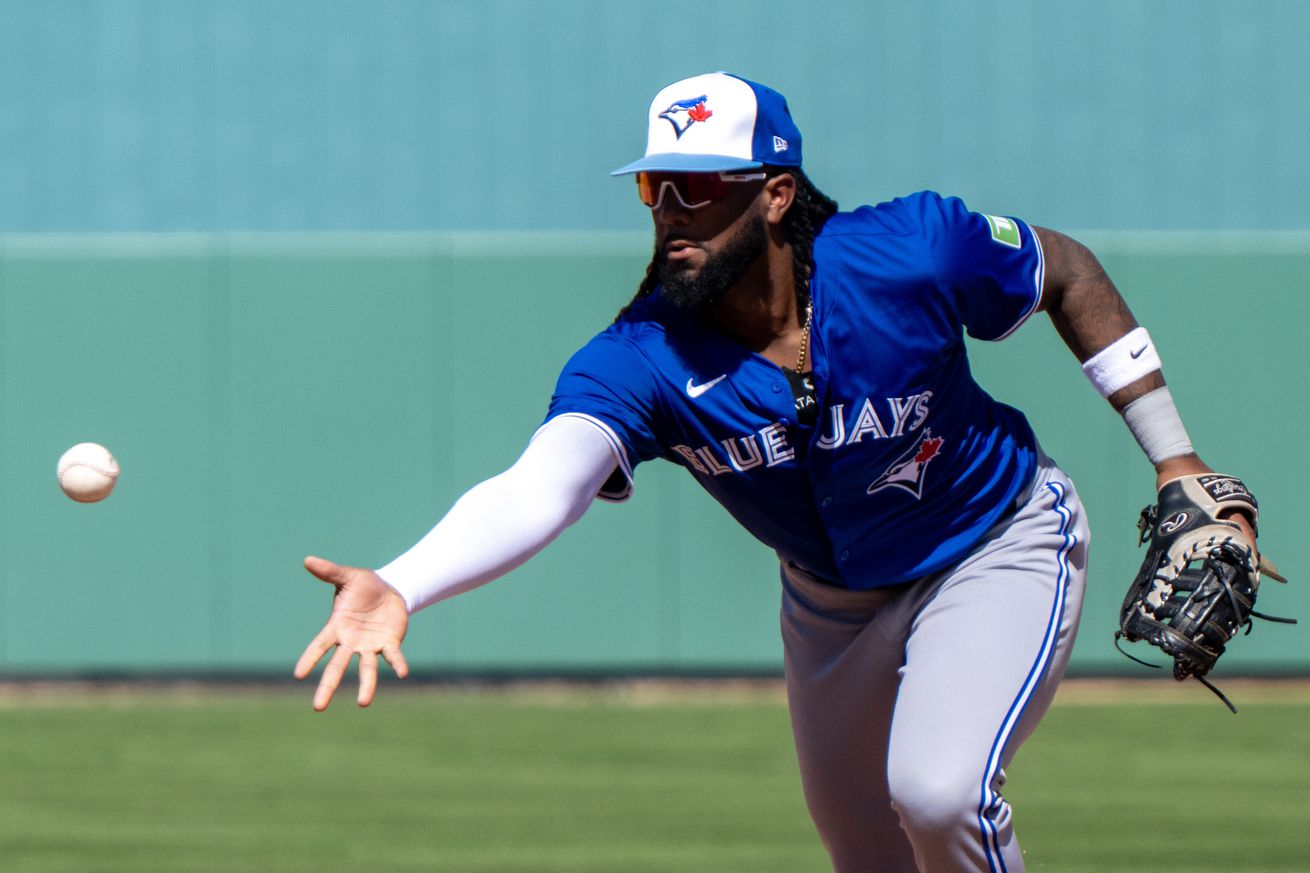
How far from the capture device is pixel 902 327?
471 centimetres

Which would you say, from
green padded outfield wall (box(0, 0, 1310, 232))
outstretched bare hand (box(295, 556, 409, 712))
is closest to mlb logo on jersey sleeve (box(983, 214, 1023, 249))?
outstretched bare hand (box(295, 556, 409, 712))

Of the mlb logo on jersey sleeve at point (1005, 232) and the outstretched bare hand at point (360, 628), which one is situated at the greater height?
the mlb logo on jersey sleeve at point (1005, 232)

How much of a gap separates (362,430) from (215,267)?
1.20 m

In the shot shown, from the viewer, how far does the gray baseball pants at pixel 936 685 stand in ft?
14.0

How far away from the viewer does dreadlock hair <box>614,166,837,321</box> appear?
191 inches

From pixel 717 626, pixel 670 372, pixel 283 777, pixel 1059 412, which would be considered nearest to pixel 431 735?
pixel 283 777

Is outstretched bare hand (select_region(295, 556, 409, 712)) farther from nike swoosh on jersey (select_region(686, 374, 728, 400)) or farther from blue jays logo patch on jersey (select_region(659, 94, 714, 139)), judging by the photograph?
blue jays logo patch on jersey (select_region(659, 94, 714, 139))

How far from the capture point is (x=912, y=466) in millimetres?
4797

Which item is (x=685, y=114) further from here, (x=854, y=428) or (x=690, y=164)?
(x=854, y=428)

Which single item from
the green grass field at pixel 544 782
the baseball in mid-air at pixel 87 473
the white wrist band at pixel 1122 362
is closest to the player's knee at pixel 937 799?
the white wrist band at pixel 1122 362

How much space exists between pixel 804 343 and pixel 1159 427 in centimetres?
90

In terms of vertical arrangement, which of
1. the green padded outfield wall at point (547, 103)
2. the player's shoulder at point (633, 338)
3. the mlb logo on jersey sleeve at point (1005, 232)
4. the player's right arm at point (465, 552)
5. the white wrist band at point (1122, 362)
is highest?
the green padded outfield wall at point (547, 103)

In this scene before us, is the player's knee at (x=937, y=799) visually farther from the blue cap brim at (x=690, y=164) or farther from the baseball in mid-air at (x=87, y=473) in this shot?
the baseball in mid-air at (x=87, y=473)

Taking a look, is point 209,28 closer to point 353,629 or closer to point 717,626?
point 717,626
